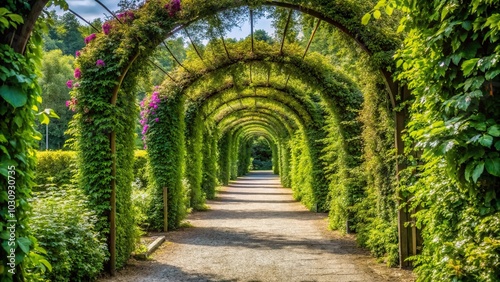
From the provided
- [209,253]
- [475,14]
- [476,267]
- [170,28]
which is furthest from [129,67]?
[476,267]

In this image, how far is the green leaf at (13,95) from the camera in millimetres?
2488

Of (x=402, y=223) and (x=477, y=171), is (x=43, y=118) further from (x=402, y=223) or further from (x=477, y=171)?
(x=402, y=223)

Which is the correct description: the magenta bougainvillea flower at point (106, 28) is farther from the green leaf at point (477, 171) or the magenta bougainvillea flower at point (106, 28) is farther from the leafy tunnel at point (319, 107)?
the green leaf at point (477, 171)

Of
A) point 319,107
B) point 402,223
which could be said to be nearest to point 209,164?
point 319,107

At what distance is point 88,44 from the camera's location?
650 cm

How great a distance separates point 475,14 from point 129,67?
4.62 m

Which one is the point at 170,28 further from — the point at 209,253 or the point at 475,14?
the point at 475,14

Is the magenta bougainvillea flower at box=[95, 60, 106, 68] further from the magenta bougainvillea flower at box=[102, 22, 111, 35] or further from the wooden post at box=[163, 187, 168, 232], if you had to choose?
the wooden post at box=[163, 187, 168, 232]

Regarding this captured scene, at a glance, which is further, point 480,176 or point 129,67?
point 129,67

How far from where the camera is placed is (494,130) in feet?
8.77

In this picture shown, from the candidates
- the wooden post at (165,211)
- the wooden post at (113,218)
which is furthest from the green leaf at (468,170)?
the wooden post at (165,211)

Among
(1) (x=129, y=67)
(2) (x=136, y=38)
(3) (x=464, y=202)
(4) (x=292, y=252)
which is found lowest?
(4) (x=292, y=252)

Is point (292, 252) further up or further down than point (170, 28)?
further down

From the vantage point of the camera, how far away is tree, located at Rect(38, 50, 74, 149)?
39719 millimetres
